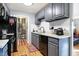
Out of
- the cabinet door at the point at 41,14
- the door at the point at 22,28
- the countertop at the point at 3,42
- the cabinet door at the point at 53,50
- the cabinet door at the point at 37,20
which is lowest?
the cabinet door at the point at 53,50

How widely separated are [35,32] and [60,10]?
1.60ft

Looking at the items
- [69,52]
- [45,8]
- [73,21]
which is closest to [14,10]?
[45,8]

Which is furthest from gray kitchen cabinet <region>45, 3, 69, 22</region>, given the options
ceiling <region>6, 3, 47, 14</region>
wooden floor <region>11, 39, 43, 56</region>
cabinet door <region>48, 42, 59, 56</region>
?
wooden floor <region>11, 39, 43, 56</region>

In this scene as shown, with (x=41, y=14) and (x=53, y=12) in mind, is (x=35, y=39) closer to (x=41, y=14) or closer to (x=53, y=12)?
(x=41, y=14)

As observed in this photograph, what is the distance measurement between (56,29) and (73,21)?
271 mm

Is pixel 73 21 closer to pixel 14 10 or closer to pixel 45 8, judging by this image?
pixel 45 8

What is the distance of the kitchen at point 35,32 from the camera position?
1.44 meters

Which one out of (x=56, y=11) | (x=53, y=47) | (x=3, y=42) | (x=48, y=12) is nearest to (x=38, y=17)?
(x=48, y=12)

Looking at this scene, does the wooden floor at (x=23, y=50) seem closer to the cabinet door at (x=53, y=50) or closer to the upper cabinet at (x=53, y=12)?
the cabinet door at (x=53, y=50)

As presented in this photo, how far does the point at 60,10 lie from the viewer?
1.58 metres

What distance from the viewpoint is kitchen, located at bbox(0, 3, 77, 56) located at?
4.73ft

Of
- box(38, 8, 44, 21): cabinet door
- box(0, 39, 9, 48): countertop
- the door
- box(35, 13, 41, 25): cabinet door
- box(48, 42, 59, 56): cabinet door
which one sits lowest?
box(48, 42, 59, 56): cabinet door

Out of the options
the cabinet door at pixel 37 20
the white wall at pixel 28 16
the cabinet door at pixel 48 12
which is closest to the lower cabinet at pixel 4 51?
the white wall at pixel 28 16

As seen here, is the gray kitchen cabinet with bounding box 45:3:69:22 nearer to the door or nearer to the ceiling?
the ceiling
